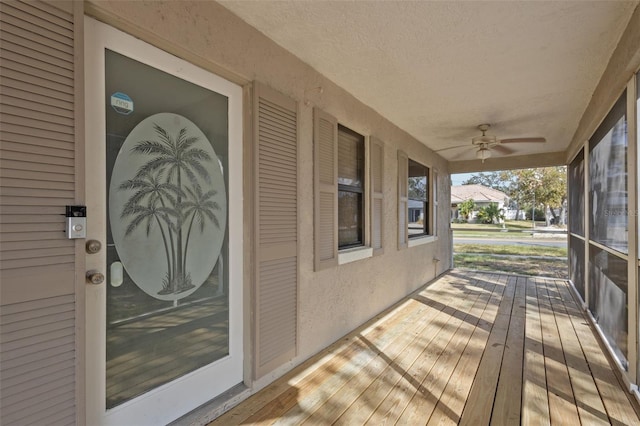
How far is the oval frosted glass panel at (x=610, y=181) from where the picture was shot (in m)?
2.47

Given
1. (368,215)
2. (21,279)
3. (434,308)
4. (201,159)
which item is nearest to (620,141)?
(368,215)

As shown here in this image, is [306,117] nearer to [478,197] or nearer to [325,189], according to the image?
[325,189]

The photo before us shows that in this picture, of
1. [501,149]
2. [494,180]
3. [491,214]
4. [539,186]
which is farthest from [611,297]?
[494,180]

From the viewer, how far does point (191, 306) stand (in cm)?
187

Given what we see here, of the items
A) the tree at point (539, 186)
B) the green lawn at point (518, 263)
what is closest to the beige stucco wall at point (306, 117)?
the green lawn at point (518, 263)

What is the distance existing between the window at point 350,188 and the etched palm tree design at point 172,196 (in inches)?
65.9

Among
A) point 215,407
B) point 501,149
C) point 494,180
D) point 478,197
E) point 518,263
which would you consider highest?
point 494,180

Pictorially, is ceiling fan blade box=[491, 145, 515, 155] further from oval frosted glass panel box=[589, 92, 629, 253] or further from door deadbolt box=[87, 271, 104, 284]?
door deadbolt box=[87, 271, 104, 284]

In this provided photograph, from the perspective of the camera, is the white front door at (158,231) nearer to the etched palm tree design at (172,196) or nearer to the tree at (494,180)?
the etched palm tree design at (172,196)

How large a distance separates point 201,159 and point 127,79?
1.78 ft

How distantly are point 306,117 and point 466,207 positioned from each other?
2307 cm

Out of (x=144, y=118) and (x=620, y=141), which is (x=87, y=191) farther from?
(x=620, y=141)

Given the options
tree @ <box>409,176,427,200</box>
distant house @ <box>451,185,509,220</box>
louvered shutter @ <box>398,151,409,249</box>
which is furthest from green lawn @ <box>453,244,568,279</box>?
distant house @ <box>451,185,509,220</box>

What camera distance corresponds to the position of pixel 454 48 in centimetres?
239
